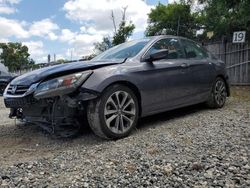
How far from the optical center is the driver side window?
6286mm

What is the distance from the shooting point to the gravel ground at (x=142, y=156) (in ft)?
11.9

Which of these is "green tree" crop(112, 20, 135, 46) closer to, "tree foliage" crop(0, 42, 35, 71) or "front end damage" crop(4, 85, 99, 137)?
"front end damage" crop(4, 85, 99, 137)

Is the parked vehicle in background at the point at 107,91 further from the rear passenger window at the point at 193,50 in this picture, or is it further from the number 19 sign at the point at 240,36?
the number 19 sign at the point at 240,36

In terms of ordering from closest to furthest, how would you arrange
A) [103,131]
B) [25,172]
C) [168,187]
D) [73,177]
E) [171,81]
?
[168,187]
[73,177]
[25,172]
[103,131]
[171,81]

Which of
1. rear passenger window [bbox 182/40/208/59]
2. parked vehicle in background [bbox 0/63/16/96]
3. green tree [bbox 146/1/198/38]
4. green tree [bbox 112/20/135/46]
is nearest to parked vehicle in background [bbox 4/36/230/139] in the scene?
rear passenger window [bbox 182/40/208/59]

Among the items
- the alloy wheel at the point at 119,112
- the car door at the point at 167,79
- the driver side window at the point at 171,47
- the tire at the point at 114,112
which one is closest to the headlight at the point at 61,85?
the tire at the point at 114,112

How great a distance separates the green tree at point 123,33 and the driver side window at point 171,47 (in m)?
16.7

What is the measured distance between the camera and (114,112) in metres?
5.18

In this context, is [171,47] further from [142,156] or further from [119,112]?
[142,156]

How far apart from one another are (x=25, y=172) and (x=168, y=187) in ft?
5.14

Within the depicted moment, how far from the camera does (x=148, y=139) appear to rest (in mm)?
5078

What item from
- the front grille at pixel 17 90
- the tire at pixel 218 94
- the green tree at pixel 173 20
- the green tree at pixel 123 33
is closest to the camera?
the front grille at pixel 17 90

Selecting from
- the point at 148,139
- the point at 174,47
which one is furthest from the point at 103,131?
the point at 174,47

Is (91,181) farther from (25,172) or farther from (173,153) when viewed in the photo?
(173,153)
